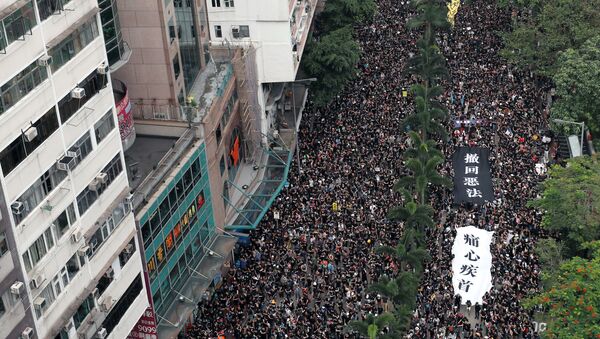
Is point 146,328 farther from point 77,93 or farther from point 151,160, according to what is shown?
point 77,93

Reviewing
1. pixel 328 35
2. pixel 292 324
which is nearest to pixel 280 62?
pixel 328 35

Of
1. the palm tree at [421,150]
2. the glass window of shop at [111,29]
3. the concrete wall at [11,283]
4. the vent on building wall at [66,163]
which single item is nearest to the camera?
the concrete wall at [11,283]

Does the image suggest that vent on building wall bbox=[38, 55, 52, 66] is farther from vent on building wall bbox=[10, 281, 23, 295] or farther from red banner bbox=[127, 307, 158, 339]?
red banner bbox=[127, 307, 158, 339]

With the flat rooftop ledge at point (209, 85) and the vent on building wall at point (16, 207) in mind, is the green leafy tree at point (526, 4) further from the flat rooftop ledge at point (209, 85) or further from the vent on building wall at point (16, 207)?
the vent on building wall at point (16, 207)

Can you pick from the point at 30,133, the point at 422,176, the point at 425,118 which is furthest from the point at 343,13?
the point at 30,133

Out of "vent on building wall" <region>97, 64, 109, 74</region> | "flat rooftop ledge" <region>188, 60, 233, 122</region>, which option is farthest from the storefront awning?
"vent on building wall" <region>97, 64, 109, 74</region>

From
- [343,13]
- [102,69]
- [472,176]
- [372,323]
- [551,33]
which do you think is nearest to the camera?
[102,69]

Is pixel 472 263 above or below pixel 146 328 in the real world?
below

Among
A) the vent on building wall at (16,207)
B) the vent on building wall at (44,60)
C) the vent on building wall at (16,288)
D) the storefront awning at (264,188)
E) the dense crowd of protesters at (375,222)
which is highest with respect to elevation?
the vent on building wall at (44,60)

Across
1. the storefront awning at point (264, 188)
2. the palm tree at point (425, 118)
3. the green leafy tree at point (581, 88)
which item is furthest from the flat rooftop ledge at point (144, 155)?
the green leafy tree at point (581, 88)
